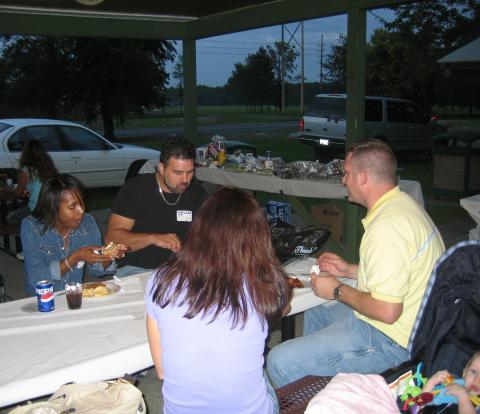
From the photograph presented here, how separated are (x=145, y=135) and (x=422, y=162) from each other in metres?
16.1

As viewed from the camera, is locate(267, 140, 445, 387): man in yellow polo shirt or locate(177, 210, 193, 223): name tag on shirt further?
locate(177, 210, 193, 223): name tag on shirt

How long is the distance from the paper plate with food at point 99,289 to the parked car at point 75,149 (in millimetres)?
6699

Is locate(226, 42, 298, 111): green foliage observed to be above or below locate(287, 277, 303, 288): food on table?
above

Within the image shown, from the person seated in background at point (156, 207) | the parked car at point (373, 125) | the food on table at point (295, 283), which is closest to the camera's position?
the food on table at point (295, 283)

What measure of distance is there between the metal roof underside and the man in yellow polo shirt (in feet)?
12.7

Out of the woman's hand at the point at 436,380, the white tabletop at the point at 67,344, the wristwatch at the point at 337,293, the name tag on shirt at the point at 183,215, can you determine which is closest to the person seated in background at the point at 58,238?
the white tabletop at the point at 67,344

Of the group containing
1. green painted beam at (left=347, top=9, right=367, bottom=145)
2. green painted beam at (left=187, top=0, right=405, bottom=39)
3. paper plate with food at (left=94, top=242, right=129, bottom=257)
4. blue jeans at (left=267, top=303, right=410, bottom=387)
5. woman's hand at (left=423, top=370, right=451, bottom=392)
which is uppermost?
green painted beam at (left=187, top=0, right=405, bottom=39)

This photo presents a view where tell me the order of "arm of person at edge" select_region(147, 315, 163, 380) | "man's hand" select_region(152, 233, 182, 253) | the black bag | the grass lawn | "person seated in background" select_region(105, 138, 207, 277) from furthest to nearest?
the grass lawn < "person seated in background" select_region(105, 138, 207, 277) < the black bag < "man's hand" select_region(152, 233, 182, 253) < "arm of person at edge" select_region(147, 315, 163, 380)

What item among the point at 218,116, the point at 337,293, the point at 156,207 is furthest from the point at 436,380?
the point at 218,116

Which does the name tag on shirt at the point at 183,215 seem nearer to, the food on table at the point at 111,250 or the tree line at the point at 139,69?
the food on table at the point at 111,250

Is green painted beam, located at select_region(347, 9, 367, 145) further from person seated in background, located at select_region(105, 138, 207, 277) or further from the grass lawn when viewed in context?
the grass lawn

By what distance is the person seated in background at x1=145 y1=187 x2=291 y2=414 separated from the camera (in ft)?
5.78

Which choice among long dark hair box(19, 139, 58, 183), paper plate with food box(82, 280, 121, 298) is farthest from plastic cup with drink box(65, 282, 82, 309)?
long dark hair box(19, 139, 58, 183)

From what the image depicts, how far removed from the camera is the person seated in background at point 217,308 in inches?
69.4
